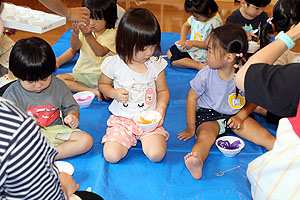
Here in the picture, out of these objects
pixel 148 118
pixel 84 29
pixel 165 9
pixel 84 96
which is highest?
pixel 84 29

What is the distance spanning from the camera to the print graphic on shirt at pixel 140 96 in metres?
1.56

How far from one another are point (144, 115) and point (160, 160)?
0.70 ft

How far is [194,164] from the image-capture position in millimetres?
1335

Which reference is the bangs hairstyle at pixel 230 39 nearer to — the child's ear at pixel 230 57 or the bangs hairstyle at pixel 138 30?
the child's ear at pixel 230 57

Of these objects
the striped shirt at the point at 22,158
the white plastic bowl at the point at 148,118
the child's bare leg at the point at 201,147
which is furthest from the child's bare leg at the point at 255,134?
the striped shirt at the point at 22,158

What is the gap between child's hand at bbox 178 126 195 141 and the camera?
1620 mm

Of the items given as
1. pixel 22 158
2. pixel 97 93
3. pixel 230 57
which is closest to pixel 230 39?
pixel 230 57

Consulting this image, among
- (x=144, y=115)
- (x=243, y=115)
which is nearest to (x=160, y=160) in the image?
(x=144, y=115)

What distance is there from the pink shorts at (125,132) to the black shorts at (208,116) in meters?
0.18

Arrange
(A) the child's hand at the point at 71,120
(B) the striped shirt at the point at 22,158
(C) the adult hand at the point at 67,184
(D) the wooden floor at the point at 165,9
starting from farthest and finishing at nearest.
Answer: (D) the wooden floor at the point at 165,9
(A) the child's hand at the point at 71,120
(C) the adult hand at the point at 67,184
(B) the striped shirt at the point at 22,158

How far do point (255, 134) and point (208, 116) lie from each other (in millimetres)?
236

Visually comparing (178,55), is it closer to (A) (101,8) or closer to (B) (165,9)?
(A) (101,8)

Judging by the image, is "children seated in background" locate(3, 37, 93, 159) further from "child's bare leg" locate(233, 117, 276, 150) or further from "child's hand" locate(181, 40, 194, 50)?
"child's hand" locate(181, 40, 194, 50)

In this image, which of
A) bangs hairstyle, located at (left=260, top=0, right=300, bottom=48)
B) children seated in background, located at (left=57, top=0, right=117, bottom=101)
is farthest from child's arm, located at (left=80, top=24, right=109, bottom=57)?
bangs hairstyle, located at (left=260, top=0, right=300, bottom=48)
